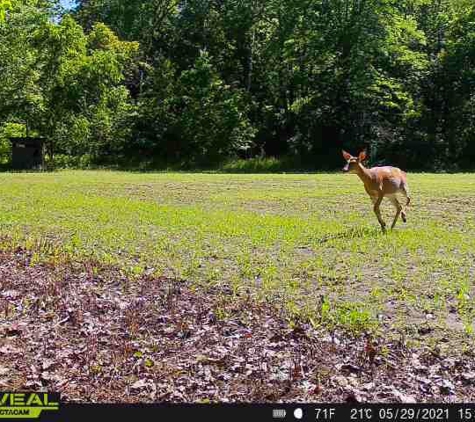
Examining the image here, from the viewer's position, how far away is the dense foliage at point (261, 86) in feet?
110

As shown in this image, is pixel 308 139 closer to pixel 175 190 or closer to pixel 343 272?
pixel 175 190

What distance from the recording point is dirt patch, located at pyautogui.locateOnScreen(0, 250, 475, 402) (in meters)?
4.45

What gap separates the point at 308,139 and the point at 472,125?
873cm

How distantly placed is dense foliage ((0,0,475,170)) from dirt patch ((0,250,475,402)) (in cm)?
2762

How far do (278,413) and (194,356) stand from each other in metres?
1.65

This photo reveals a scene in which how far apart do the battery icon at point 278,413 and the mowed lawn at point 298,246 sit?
202cm

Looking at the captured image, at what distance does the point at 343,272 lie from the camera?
26.8ft

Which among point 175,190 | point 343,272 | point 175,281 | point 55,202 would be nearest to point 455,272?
point 343,272

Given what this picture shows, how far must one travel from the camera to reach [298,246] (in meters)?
10.1

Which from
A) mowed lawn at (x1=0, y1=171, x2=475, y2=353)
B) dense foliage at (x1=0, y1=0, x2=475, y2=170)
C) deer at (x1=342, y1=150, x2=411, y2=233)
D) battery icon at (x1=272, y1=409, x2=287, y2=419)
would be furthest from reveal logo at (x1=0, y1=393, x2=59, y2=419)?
dense foliage at (x1=0, y1=0, x2=475, y2=170)

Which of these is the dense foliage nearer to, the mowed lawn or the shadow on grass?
the mowed lawn

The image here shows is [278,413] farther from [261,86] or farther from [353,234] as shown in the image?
[261,86]

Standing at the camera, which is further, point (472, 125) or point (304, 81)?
point (304, 81)
